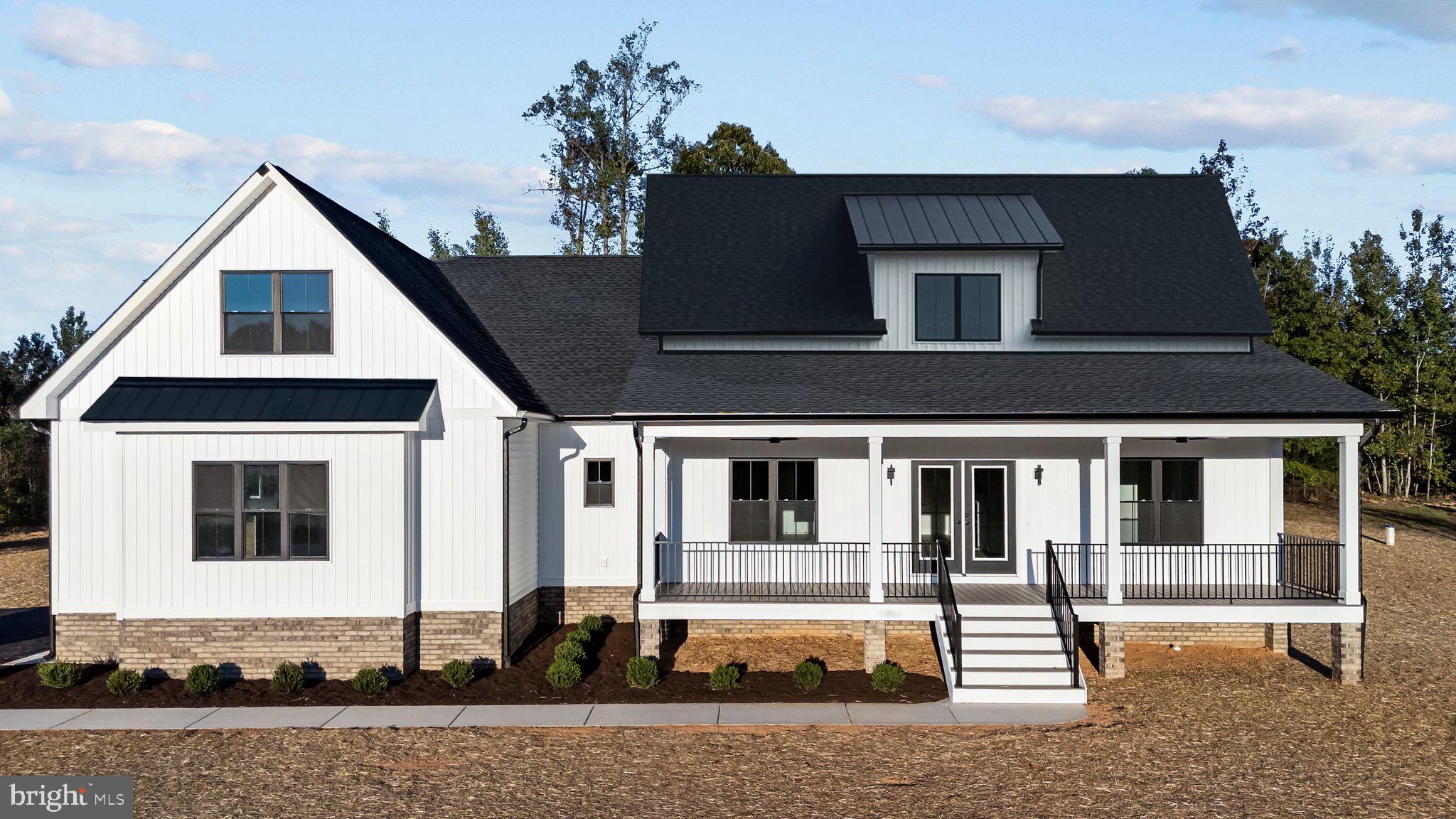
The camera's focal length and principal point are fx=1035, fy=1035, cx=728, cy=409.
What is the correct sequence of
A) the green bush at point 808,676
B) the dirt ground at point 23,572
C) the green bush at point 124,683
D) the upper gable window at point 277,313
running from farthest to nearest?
1. the dirt ground at point 23,572
2. the upper gable window at point 277,313
3. the green bush at point 808,676
4. the green bush at point 124,683

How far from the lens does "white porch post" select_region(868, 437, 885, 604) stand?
50.4 ft

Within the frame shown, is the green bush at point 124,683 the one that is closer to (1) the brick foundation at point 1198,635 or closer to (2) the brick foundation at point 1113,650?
(2) the brick foundation at point 1113,650

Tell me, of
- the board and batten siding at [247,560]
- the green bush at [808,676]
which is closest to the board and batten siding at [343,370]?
the board and batten siding at [247,560]

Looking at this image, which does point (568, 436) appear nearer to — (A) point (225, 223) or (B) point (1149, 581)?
(A) point (225, 223)

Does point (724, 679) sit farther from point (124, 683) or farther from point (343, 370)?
point (124, 683)

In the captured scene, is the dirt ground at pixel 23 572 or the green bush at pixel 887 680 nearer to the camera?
the green bush at pixel 887 680

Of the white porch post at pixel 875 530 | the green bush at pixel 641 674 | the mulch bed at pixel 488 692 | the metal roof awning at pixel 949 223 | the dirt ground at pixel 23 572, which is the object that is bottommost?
the dirt ground at pixel 23 572

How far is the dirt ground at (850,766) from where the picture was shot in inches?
402

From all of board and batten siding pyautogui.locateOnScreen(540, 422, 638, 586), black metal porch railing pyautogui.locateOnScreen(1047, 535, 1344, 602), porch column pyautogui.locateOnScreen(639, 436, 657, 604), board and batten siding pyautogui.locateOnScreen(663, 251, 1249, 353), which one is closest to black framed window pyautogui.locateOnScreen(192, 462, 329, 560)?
board and batten siding pyautogui.locateOnScreen(540, 422, 638, 586)

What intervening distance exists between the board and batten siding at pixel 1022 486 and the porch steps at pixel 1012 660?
2.27 m

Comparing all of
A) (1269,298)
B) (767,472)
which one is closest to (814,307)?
(767,472)

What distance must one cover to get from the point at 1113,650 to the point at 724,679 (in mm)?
5837

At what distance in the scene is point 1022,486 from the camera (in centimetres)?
1755

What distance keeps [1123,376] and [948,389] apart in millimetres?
3131
